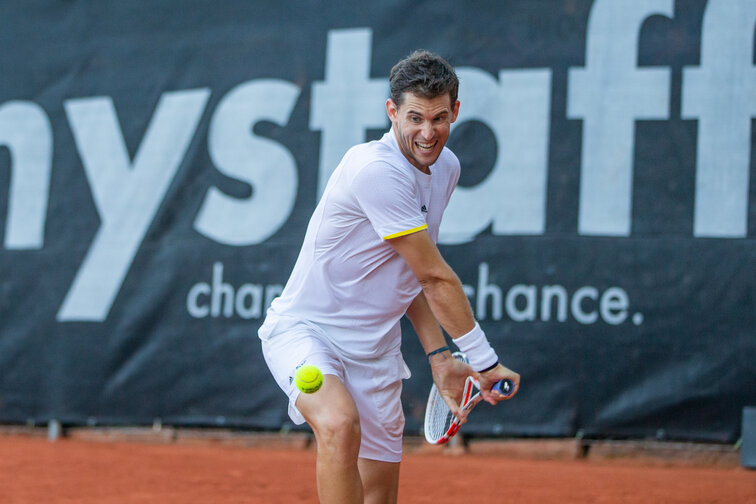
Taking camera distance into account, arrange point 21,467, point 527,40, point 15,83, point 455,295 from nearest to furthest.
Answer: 1. point 455,295
2. point 21,467
3. point 527,40
4. point 15,83

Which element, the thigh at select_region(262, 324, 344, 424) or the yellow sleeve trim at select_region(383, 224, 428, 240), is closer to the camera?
the yellow sleeve trim at select_region(383, 224, 428, 240)

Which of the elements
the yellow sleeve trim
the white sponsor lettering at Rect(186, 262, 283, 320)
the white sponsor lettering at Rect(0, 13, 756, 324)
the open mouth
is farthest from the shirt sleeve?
the white sponsor lettering at Rect(186, 262, 283, 320)

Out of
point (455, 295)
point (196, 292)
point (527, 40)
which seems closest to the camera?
point (455, 295)

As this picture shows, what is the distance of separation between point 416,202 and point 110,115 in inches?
157

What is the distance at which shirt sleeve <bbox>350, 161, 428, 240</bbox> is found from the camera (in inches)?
96.2

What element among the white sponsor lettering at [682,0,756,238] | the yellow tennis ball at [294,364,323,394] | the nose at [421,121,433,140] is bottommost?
the yellow tennis ball at [294,364,323,394]

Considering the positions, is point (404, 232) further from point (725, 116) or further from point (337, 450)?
point (725, 116)

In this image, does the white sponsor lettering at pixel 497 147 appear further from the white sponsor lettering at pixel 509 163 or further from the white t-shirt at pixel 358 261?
the white t-shirt at pixel 358 261

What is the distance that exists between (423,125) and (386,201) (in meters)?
0.23

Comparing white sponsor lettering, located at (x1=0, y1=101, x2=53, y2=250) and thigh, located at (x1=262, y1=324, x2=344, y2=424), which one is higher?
white sponsor lettering, located at (x1=0, y1=101, x2=53, y2=250)

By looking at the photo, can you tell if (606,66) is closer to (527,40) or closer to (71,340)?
(527,40)

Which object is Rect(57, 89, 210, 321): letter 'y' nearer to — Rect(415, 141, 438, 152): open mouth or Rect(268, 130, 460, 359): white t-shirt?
Rect(268, 130, 460, 359): white t-shirt

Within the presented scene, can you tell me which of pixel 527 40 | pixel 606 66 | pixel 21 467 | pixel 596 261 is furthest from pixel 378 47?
pixel 21 467

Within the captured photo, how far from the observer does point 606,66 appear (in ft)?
16.9
